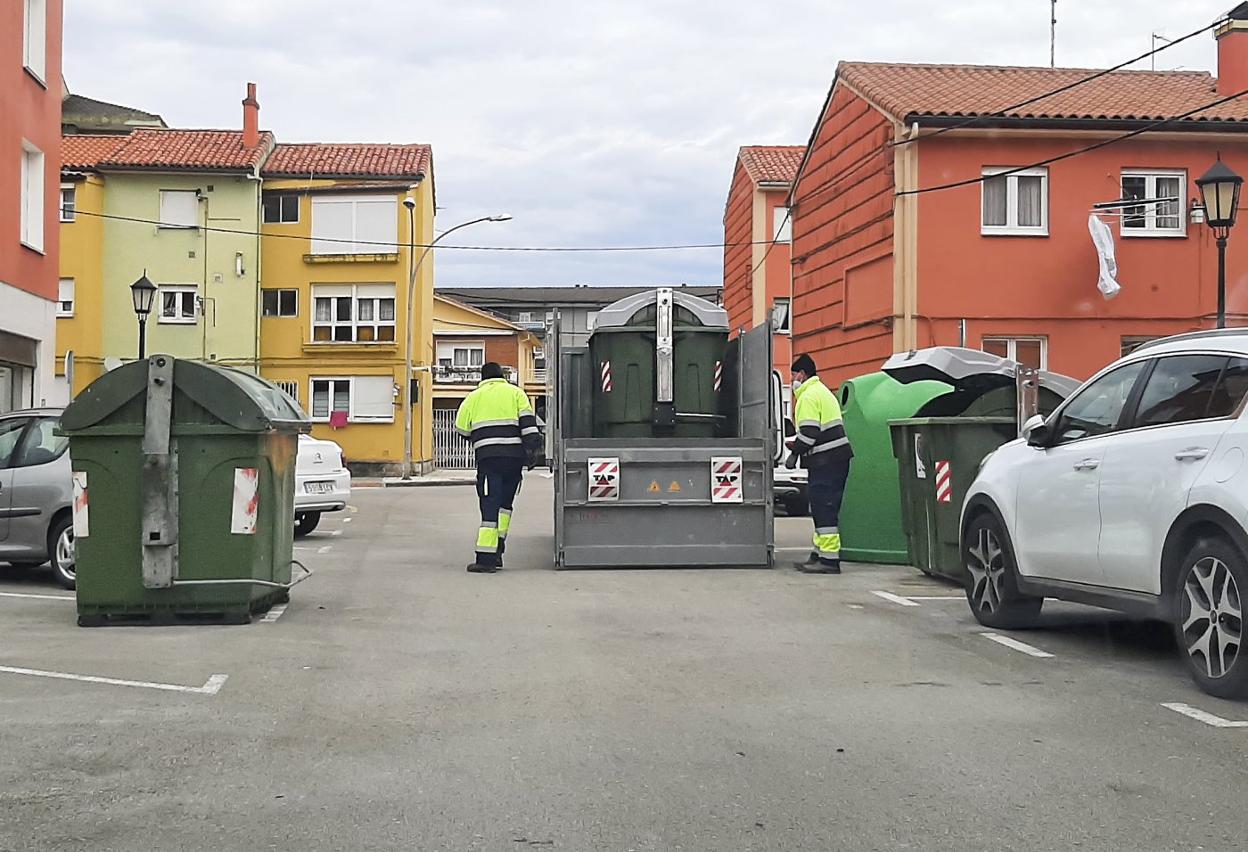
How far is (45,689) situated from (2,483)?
5132mm

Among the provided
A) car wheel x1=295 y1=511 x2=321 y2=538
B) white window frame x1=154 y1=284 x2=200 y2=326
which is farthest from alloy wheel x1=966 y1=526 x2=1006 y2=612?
white window frame x1=154 y1=284 x2=200 y2=326

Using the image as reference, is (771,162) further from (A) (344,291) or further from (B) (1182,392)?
(B) (1182,392)

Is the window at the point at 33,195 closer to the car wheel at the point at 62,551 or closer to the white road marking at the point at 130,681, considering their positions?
the car wheel at the point at 62,551

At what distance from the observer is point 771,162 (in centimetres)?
4453

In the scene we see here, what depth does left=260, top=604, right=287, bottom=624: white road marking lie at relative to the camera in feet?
31.2

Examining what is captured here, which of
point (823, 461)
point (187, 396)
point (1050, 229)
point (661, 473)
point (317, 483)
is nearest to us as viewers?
point (187, 396)

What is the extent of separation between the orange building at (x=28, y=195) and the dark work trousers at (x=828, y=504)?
1182 centimetres

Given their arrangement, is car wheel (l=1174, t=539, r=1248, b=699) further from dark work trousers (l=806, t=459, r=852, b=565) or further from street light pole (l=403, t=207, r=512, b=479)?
street light pole (l=403, t=207, r=512, b=479)

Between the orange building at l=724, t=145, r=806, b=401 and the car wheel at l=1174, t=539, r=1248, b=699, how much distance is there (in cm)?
3447

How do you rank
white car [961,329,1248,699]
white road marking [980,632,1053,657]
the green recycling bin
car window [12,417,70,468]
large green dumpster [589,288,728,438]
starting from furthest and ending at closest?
large green dumpster [589,288,728,438], car window [12,417,70,468], the green recycling bin, white road marking [980,632,1053,657], white car [961,329,1248,699]

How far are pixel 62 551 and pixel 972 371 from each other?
24.7 feet

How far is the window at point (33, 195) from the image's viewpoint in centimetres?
2045

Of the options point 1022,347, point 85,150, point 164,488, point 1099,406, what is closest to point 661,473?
point 164,488

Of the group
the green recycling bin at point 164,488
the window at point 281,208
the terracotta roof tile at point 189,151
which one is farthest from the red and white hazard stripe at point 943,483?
the window at point 281,208
